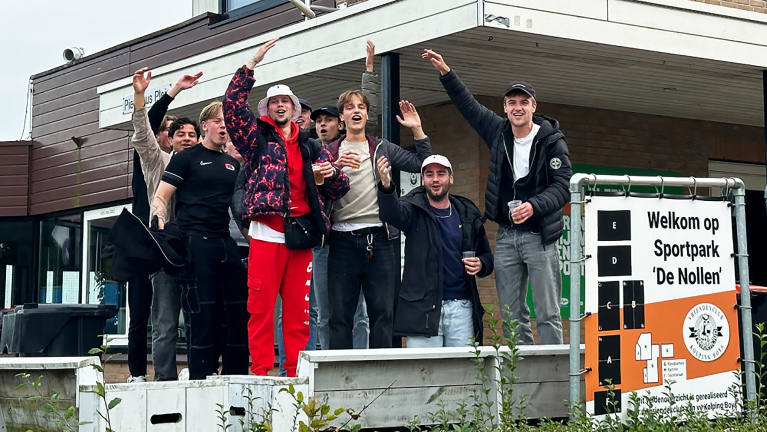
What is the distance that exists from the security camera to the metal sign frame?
38.1 feet

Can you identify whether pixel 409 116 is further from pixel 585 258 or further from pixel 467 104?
pixel 585 258

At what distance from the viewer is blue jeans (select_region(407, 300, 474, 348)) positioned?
721cm

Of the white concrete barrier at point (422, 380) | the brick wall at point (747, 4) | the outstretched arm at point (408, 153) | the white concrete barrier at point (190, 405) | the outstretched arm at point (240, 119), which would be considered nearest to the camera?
the white concrete barrier at point (190, 405)

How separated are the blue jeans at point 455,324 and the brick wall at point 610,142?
375 cm

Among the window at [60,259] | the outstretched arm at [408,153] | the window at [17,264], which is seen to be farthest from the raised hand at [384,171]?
the window at [17,264]

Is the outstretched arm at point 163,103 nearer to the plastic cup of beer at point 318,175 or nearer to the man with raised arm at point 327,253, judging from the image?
the man with raised arm at point 327,253

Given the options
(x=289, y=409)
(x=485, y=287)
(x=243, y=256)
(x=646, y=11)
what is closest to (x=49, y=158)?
(x=485, y=287)

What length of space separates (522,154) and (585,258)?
1.25 metres

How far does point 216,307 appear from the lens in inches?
283

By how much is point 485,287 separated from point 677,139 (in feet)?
10.2

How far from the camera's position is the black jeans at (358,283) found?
7.03m

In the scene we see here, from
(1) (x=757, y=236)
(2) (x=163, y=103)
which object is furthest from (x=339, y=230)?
(1) (x=757, y=236)

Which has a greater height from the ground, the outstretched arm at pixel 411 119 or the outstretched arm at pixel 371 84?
the outstretched arm at pixel 371 84

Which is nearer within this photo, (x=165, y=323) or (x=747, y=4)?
(x=165, y=323)
